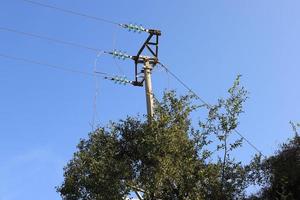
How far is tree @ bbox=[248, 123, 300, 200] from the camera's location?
2377cm

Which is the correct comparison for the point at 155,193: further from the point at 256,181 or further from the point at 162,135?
the point at 256,181

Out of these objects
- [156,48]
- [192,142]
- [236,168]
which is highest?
[156,48]

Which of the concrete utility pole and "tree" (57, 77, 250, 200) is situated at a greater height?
the concrete utility pole

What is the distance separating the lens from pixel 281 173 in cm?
2508

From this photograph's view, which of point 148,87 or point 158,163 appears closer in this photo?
point 158,163

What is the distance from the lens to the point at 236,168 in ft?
70.1

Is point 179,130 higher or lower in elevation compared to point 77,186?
higher

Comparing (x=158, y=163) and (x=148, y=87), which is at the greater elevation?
(x=148, y=87)

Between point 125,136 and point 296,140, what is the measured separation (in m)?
9.57

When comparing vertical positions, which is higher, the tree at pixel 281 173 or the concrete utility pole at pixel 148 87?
the concrete utility pole at pixel 148 87

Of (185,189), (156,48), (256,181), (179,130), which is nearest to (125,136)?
(179,130)

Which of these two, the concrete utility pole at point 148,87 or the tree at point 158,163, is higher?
the concrete utility pole at point 148,87

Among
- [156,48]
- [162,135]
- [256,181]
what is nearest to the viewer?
[162,135]

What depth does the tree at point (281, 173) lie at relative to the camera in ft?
78.0
